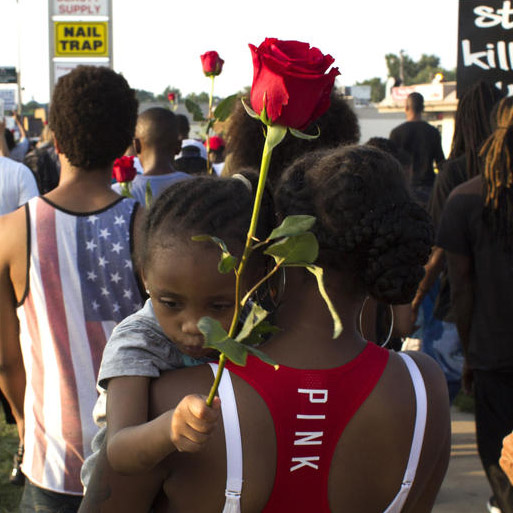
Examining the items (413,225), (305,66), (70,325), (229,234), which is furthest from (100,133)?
(305,66)

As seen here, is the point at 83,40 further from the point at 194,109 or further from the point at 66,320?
the point at 66,320

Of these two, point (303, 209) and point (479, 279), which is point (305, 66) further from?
point (479, 279)

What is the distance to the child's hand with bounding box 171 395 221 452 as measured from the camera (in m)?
1.15

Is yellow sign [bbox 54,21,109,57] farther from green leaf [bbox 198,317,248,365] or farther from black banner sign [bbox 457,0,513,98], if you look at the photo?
green leaf [bbox 198,317,248,365]

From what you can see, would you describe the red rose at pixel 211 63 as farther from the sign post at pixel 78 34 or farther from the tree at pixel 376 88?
the tree at pixel 376 88

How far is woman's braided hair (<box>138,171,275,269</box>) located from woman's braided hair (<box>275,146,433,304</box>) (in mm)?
102

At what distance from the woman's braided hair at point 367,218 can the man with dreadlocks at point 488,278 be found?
2.45 m

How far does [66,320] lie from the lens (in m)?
2.71

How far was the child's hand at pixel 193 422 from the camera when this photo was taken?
115 centimetres

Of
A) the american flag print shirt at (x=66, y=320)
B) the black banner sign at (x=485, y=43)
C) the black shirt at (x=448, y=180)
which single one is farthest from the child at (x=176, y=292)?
the black banner sign at (x=485, y=43)

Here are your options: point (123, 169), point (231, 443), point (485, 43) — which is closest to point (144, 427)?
point (231, 443)

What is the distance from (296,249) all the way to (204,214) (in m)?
0.50

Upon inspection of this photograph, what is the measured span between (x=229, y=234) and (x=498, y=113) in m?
2.72

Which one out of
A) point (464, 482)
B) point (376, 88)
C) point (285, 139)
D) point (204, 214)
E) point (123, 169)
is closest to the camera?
point (204, 214)
